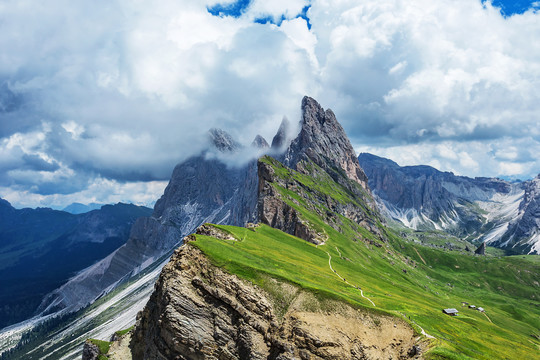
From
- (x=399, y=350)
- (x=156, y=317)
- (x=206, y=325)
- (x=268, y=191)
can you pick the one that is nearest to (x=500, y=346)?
(x=399, y=350)

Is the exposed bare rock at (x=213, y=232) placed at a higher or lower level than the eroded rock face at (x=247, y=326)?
higher

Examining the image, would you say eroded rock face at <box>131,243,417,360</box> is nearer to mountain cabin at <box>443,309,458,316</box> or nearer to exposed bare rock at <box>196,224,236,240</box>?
exposed bare rock at <box>196,224,236,240</box>

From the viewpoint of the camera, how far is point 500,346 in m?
78.6

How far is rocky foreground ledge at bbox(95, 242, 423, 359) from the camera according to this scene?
51562 mm

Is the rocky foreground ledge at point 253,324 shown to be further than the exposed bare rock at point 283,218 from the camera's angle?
No

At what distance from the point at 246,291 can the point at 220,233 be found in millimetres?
44140

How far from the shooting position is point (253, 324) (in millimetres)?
53656

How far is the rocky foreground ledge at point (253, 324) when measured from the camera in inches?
2030

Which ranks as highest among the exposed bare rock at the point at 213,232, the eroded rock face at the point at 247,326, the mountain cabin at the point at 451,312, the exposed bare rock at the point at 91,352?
the exposed bare rock at the point at 213,232

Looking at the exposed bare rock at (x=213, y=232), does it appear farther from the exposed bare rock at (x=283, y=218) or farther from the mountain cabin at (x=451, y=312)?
the mountain cabin at (x=451, y=312)

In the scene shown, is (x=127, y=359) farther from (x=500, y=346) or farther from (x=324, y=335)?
(x=500, y=346)

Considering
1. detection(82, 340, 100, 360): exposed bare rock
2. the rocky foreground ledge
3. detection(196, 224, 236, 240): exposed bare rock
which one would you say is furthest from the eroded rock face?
detection(196, 224, 236, 240): exposed bare rock

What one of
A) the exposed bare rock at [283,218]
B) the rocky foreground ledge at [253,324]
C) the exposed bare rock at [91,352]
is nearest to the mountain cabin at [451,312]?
the rocky foreground ledge at [253,324]

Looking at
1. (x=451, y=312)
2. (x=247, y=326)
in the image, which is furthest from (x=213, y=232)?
(x=451, y=312)
